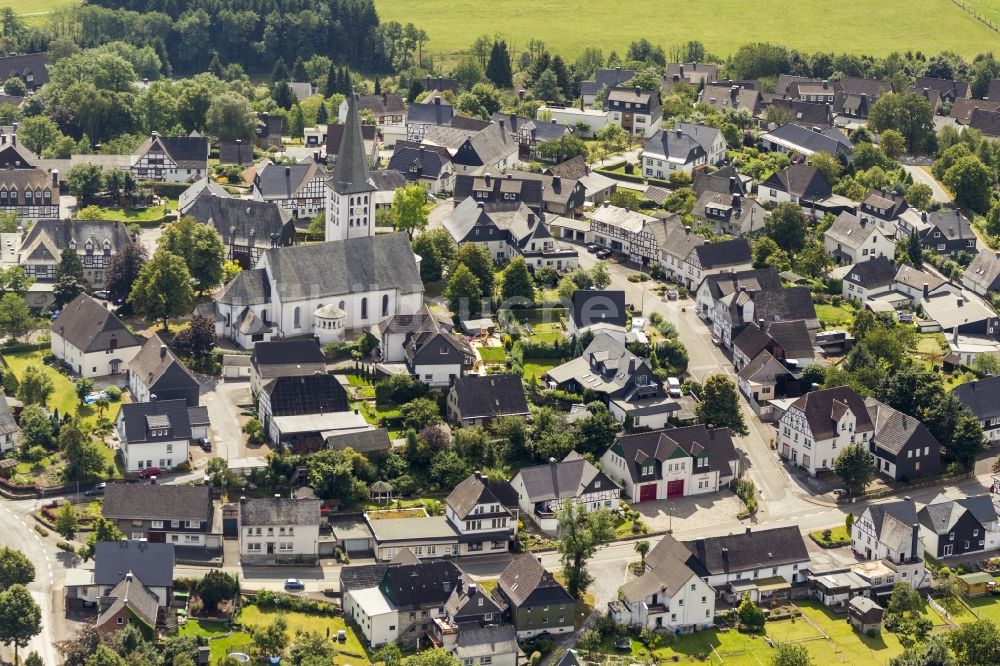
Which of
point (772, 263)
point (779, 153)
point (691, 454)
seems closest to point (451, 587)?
point (691, 454)

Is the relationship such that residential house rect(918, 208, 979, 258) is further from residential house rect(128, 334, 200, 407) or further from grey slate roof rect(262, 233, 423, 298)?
residential house rect(128, 334, 200, 407)

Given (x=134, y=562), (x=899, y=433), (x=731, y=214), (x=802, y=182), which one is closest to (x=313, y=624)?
(x=134, y=562)

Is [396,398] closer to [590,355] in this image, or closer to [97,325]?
[590,355]

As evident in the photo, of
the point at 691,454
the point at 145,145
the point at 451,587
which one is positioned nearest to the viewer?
the point at 451,587

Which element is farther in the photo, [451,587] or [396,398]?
[396,398]

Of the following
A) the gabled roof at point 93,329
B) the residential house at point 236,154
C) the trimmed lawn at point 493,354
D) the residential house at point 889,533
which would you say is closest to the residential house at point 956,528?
the residential house at point 889,533

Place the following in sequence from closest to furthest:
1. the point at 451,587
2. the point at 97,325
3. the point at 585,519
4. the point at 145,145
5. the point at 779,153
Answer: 1. the point at 451,587
2. the point at 585,519
3. the point at 97,325
4. the point at 145,145
5. the point at 779,153

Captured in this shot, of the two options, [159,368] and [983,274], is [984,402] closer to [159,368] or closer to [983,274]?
[983,274]
